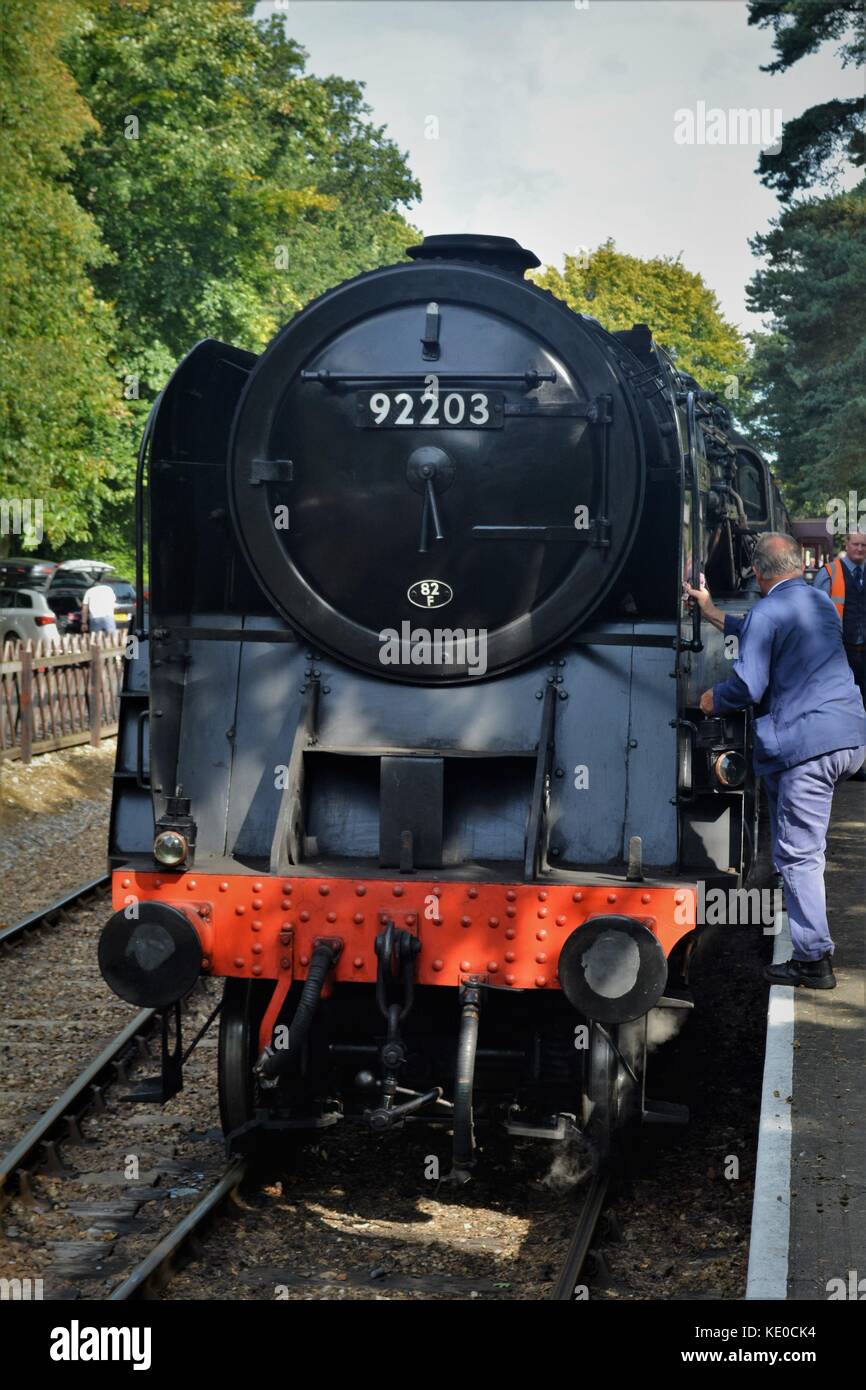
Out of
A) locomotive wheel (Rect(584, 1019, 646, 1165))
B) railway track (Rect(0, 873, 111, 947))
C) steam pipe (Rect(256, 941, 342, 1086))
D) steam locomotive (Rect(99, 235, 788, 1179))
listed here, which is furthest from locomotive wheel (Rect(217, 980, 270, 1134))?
railway track (Rect(0, 873, 111, 947))

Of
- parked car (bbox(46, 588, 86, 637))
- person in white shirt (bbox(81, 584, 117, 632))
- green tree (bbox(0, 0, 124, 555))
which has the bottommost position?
person in white shirt (bbox(81, 584, 117, 632))

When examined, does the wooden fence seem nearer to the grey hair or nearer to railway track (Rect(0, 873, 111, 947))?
railway track (Rect(0, 873, 111, 947))

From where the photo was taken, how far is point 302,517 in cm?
565

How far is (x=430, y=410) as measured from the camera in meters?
5.48

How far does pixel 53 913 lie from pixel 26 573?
22785 millimetres

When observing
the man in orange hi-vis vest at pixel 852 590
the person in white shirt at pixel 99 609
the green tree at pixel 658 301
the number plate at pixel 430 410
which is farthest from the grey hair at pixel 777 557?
the green tree at pixel 658 301

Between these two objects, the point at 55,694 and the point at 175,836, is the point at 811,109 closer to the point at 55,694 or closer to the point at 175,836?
the point at 55,694

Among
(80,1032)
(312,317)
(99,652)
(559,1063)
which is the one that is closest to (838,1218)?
(559,1063)

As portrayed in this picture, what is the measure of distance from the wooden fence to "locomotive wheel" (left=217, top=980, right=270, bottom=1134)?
9430mm

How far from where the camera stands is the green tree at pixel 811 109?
67.8 feet

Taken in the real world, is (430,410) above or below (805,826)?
above

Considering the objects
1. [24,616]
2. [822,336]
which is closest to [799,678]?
[24,616]

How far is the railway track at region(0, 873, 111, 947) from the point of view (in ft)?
30.2
